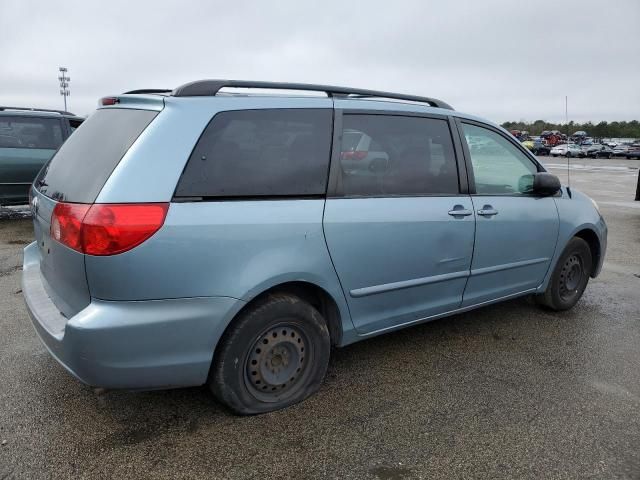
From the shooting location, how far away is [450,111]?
367cm

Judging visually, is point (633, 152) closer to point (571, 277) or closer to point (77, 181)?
point (571, 277)

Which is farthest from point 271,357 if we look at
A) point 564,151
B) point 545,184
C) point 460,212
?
point 564,151

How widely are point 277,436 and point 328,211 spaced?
117 cm

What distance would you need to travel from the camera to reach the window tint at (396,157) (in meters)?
3.04

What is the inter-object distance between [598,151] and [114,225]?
53.3 metres

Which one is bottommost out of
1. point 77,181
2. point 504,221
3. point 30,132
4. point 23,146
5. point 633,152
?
point 504,221

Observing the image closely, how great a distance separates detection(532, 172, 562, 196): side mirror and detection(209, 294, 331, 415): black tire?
210 cm

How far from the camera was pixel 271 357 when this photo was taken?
281 centimetres

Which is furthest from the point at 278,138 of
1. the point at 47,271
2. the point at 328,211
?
the point at 47,271

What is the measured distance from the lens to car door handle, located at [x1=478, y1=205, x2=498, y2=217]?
3.60 meters

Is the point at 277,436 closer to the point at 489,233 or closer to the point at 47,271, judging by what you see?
→ the point at 47,271

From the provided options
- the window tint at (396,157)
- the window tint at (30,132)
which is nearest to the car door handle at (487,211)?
the window tint at (396,157)

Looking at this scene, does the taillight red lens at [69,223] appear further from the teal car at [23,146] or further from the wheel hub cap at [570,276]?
the teal car at [23,146]

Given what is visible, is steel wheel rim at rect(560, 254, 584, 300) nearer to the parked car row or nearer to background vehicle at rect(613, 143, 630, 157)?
the parked car row
